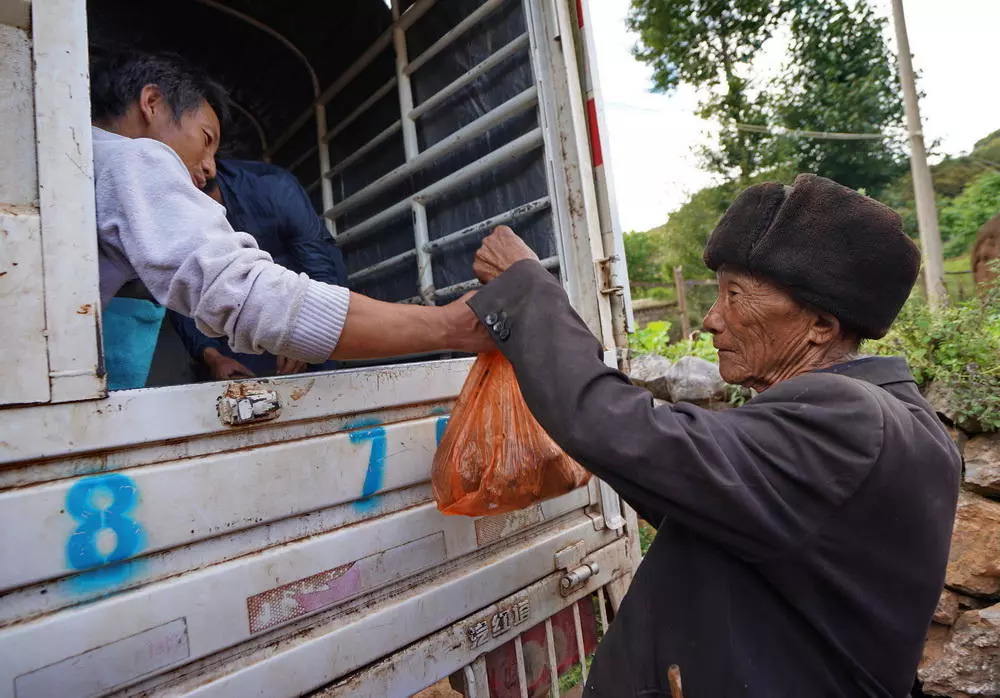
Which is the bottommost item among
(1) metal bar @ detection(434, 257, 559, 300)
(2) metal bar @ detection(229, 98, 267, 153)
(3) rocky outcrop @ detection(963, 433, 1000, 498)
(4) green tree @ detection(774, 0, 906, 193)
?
(3) rocky outcrop @ detection(963, 433, 1000, 498)

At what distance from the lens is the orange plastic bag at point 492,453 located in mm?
1404

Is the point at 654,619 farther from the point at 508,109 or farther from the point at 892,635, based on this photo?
the point at 508,109

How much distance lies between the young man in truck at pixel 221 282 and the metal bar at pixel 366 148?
1825 millimetres

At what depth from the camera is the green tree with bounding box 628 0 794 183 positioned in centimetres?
1419

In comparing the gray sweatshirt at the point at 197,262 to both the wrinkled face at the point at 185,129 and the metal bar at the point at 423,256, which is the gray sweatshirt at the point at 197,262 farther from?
the metal bar at the point at 423,256

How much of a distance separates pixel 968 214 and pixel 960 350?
59.3 feet

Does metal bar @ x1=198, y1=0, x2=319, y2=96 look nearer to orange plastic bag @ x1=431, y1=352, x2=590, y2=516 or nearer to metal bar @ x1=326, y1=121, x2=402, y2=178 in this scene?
metal bar @ x1=326, y1=121, x2=402, y2=178

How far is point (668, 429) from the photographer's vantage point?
93 centimetres

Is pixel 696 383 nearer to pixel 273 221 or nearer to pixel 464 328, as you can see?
pixel 273 221

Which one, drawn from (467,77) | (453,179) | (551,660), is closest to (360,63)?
(467,77)

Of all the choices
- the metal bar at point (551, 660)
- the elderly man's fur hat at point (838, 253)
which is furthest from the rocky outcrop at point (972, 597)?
the elderly man's fur hat at point (838, 253)

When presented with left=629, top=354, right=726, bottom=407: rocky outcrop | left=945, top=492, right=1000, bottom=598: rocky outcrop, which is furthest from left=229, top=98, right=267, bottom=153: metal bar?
left=945, top=492, right=1000, bottom=598: rocky outcrop

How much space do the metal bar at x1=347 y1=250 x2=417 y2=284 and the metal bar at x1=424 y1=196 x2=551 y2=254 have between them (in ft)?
0.68

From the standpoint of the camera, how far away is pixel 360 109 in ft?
10.7
